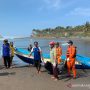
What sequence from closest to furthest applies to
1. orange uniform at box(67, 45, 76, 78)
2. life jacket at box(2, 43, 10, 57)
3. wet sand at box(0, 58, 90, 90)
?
wet sand at box(0, 58, 90, 90)
orange uniform at box(67, 45, 76, 78)
life jacket at box(2, 43, 10, 57)

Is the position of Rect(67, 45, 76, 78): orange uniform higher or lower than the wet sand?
higher

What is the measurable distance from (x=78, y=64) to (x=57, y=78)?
14.2 ft

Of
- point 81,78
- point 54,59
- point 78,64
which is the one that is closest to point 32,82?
point 54,59

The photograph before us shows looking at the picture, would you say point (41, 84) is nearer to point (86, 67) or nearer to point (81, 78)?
point (81, 78)

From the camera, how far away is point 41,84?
13305 millimetres

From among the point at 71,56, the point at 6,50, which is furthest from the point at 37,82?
the point at 6,50

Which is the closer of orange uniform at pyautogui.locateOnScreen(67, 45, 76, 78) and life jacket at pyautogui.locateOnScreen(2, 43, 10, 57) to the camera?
orange uniform at pyautogui.locateOnScreen(67, 45, 76, 78)

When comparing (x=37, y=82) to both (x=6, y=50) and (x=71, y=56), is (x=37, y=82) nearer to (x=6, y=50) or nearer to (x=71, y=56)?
(x=71, y=56)

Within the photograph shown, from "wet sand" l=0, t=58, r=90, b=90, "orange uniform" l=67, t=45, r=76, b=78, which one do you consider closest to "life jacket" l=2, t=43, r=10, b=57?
"wet sand" l=0, t=58, r=90, b=90

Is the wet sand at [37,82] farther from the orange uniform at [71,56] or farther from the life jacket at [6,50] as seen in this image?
the life jacket at [6,50]

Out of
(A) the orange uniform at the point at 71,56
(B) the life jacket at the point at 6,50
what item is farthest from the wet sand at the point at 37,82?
(B) the life jacket at the point at 6,50

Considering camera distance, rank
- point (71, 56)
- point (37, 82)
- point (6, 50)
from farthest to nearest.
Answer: point (6, 50) → point (71, 56) → point (37, 82)

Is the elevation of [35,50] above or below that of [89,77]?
above

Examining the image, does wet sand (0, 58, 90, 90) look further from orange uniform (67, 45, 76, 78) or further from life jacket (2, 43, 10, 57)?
life jacket (2, 43, 10, 57)
